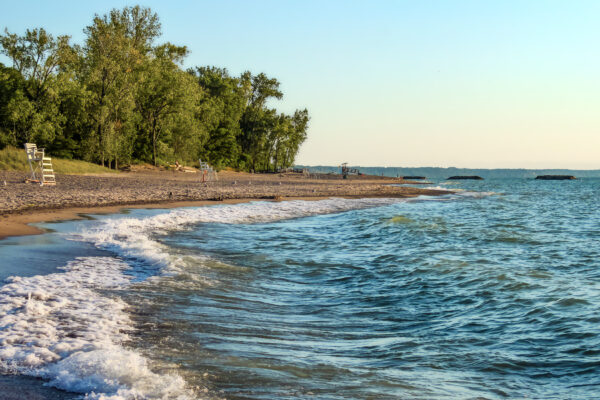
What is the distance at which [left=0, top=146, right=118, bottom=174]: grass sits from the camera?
116 feet

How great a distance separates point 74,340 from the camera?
18.1ft

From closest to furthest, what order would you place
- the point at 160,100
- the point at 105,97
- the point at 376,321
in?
the point at 376,321, the point at 105,97, the point at 160,100

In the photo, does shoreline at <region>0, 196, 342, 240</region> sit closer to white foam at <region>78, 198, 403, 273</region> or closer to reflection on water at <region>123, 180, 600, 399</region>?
white foam at <region>78, 198, 403, 273</region>

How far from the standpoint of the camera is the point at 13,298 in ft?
22.6

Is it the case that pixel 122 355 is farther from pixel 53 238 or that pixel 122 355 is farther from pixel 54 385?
pixel 53 238

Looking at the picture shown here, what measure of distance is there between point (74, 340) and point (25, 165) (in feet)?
115

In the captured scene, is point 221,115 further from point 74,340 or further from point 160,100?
point 74,340

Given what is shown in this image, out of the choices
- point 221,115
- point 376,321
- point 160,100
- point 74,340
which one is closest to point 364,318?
point 376,321

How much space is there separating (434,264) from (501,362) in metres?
6.79

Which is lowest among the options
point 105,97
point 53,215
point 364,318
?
point 364,318

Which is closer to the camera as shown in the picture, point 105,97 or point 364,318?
point 364,318

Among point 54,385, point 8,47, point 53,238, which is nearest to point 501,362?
point 54,385

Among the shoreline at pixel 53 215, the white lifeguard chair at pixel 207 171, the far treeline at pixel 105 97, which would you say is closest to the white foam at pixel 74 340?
the shoreline at pixel 53 215

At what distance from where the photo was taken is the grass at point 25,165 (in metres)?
35.4
